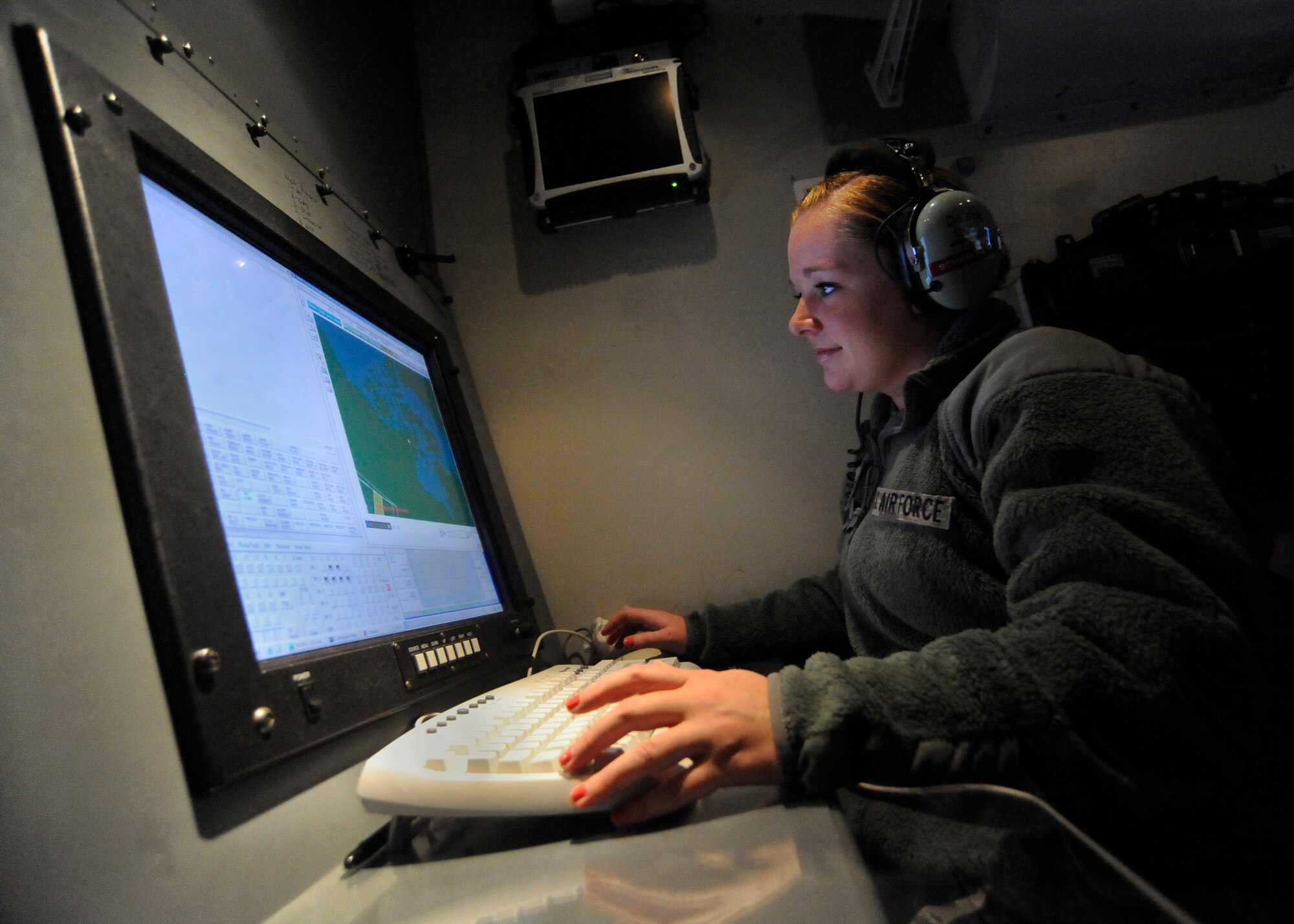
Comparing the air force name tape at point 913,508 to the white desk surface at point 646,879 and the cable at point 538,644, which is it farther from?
the cable at point 538,644

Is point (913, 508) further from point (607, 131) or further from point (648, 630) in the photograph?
Result: point (607, 131)

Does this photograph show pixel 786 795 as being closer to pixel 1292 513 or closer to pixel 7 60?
pixel 7 60

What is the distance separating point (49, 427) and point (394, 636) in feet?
1.21

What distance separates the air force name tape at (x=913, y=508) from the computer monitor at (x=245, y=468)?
55cm

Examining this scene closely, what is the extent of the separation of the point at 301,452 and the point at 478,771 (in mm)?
344

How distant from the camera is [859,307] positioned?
0.92m

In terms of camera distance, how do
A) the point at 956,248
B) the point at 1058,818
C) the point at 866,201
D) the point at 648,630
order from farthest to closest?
1. the point at 648,630
2. the point at 866,201
3. the point at 956,248
4. the point at 1058,818

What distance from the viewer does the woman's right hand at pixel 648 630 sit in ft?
4.06

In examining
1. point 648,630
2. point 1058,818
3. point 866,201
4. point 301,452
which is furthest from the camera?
point 648,630

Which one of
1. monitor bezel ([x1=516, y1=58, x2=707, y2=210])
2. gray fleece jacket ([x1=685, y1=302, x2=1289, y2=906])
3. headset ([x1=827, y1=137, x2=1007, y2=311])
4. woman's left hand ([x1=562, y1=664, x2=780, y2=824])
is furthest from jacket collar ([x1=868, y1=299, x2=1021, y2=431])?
monitor bezel ([x1=516, y1=58, x2=707, y2=210])

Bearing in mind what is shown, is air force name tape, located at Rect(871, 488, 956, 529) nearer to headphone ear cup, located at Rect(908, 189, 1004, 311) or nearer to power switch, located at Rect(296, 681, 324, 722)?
headphone ear cup, located at Rect(908, 189, 1004, 311)

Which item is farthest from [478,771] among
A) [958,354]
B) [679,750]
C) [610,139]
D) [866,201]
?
[610,139]

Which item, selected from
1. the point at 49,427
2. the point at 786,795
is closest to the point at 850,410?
the point at 786,795

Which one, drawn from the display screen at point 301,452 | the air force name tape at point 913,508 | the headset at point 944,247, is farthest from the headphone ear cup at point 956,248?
the display screen at point 301,452
